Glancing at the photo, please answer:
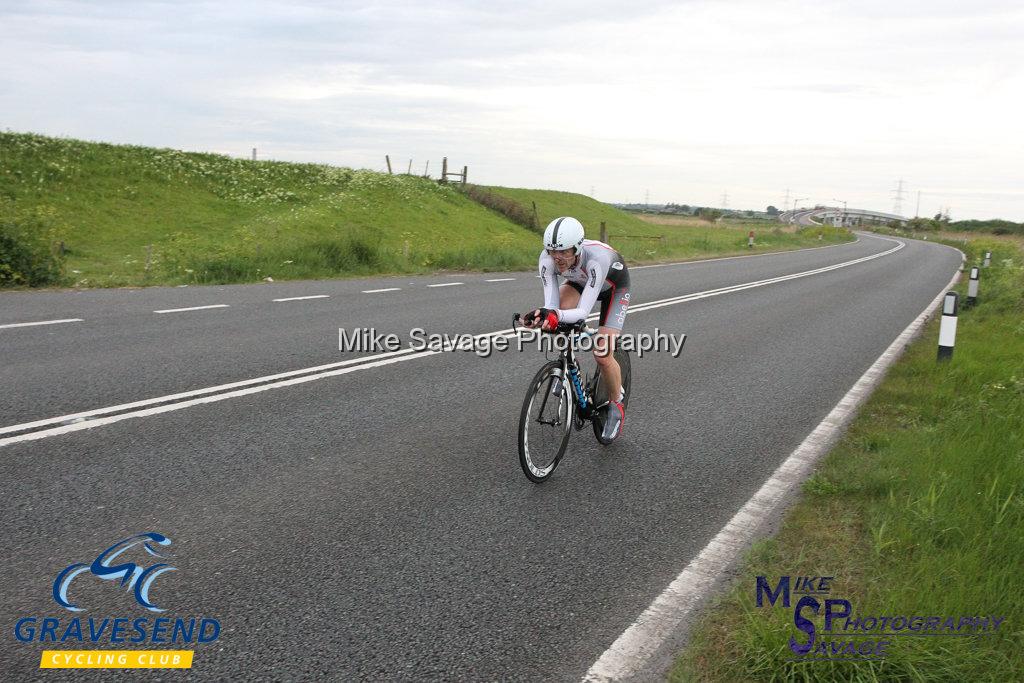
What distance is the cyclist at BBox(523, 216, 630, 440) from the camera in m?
4.79

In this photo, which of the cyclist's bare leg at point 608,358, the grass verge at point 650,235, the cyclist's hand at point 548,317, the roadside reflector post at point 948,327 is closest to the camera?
the cyclist's hand at point 548,317

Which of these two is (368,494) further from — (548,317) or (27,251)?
(27,251)

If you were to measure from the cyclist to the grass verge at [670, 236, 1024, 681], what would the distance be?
1.57 m

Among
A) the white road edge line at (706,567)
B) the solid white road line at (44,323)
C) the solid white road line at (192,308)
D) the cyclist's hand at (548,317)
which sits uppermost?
the cyclist's hand at (548,317)

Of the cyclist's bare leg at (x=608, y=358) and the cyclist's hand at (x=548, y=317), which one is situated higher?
the cyclist's hand at (x=548, y=317)

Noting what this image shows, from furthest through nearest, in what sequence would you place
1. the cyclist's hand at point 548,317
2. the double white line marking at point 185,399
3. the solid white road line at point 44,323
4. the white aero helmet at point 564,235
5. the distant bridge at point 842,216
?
the distant bridge at point 842,216 → the solid white road line at point 44,323 → the double white line marking at point 185,399 → the white aero helmet at point 564,235 → the cyclist's hand at point 548,317

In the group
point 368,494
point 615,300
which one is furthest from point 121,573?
point 615,300

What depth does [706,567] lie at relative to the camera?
384cm

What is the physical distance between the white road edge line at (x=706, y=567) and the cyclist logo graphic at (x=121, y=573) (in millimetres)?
1977

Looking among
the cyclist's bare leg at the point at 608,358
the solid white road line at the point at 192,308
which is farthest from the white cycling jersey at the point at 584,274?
the solid white road line at the point at 192,308

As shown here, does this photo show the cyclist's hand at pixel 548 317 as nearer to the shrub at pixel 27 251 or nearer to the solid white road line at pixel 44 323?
the solid white road line at pixel 44 323

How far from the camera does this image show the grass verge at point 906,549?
9.27ft

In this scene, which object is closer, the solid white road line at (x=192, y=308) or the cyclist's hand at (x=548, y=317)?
the cyclist's hand at (x=548, y=317)

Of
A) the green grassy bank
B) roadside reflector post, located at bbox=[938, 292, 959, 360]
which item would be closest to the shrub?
the green grassy bank
